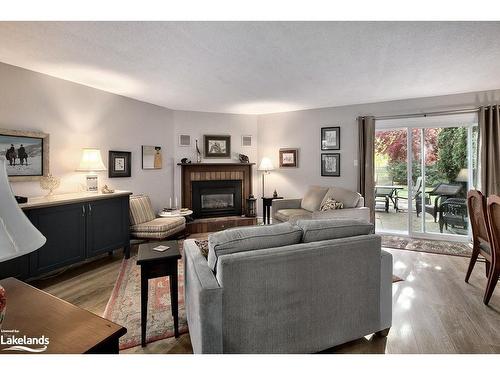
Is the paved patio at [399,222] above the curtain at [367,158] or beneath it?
beneath

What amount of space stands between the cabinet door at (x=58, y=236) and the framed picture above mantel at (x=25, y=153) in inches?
27.8

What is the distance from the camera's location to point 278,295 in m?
1.55

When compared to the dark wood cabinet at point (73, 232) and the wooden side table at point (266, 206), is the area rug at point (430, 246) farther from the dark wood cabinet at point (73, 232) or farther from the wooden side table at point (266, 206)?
the dark wood cabinet at point (73, 232)

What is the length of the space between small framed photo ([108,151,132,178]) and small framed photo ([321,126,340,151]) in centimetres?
362

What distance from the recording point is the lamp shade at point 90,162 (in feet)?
11.8

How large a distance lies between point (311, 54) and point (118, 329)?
2836 mm

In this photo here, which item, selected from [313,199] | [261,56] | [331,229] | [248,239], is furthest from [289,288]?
[313,199]

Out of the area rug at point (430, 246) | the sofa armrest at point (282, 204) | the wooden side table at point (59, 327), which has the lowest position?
the area rug at point (430, 246)

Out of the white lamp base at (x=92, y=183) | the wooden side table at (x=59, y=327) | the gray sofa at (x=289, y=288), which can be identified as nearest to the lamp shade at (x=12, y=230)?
the wooden side table at (x=59, y=327)

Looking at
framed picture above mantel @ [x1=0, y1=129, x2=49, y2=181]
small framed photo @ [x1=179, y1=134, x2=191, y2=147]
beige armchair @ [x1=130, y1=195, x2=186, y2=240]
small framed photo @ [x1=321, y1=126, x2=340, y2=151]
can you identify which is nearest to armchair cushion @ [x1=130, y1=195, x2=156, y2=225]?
beige armchair @ [x1=130, y1=195, x2=186, y2=240]

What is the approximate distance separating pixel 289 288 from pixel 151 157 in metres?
4.10

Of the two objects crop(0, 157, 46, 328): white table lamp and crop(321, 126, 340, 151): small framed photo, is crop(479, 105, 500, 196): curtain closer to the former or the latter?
crop(321, 126, 340, 151): small framed photo
